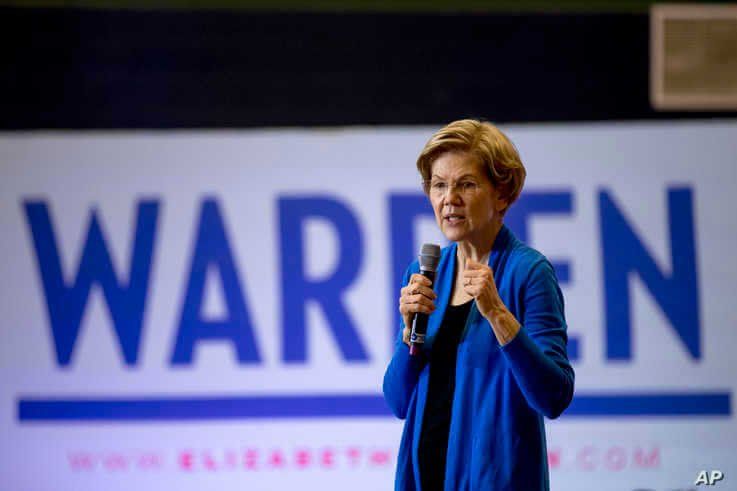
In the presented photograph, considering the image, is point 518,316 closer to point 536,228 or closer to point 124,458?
point 536,228

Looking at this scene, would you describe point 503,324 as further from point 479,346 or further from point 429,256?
point 429,256

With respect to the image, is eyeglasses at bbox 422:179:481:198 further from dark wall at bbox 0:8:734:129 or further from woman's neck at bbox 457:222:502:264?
dark wall at bbox 0:8:734:129

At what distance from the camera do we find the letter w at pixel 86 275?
4020 mm

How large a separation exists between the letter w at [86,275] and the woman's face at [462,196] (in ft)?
9.02

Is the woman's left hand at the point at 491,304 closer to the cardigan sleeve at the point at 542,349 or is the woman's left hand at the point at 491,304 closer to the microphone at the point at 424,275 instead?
the cardigan sleeve at the point at 542,349

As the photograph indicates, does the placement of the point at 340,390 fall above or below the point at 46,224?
below

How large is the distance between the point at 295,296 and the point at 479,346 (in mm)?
2630

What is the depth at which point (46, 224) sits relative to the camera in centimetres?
405

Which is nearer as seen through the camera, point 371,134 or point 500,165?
point 500,165

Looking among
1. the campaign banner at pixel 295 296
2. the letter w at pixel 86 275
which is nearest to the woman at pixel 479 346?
the campaign banner at pixel 295 296

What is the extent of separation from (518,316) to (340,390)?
102 inches

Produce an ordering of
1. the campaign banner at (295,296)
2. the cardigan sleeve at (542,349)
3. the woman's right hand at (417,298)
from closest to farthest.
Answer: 1. the cardigan sleeve at (542,349)
2. the woman's right hand at (417,298)
3. the campaign banner at (295,296)

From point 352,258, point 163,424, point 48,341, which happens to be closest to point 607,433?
point 352,258

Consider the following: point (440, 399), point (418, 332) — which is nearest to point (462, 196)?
point (418, 332)
